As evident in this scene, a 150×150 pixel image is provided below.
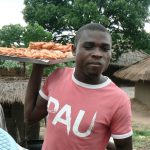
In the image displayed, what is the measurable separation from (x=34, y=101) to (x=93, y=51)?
0.51 meters

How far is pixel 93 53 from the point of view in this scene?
181 cm

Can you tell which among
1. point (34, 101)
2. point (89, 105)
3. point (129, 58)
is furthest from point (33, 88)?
point (129, 58)

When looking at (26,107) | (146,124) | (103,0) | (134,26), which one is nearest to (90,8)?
(103,0)

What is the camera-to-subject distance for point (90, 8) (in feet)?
60.6

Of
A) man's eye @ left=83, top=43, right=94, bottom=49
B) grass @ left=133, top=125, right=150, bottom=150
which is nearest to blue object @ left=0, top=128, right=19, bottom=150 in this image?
man's eye @ left=83, top=43, right=94, bottom=49

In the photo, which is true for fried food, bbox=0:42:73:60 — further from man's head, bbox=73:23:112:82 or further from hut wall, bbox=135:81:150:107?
hut wall, bbox=135:81:150:107

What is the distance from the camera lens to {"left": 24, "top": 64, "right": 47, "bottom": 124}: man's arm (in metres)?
2.09

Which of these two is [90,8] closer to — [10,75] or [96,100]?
[10,75]

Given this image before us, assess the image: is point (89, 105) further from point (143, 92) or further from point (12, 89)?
point (143, 92)

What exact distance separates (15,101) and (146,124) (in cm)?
610

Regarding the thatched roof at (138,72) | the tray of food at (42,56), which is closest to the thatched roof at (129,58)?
the thatched roof at (138,72)

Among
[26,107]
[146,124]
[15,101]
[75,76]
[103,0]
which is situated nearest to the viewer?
[75,76]

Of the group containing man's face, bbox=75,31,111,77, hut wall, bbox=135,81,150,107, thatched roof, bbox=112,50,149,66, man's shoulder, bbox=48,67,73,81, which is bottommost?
hut wall, bbox=135,81,150,107

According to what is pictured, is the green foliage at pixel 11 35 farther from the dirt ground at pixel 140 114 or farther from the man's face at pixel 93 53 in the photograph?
the man's face at pixel 93 53
